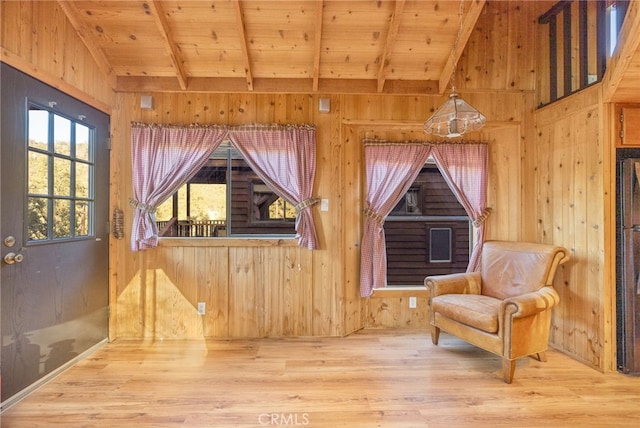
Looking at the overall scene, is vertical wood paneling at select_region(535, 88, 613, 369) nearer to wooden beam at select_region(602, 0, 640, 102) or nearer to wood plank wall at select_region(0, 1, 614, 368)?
wood plank wall at select_region(0, 1, 614, 368)

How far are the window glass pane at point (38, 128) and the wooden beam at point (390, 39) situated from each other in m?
2.84

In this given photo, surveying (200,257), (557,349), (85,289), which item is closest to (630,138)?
(557,349)

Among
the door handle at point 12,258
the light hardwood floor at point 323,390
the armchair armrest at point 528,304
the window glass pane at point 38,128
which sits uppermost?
the window glass pane at point 38,128

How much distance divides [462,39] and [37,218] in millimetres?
3747

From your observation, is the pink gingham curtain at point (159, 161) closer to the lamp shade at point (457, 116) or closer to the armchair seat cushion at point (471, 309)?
the lamp shade at point (457, 116)

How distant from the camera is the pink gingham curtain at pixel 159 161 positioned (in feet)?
10.3

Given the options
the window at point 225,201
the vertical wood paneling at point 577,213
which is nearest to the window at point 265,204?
the window at point 225,201

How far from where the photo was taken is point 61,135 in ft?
8.39

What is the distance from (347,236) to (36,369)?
2779 millimetres

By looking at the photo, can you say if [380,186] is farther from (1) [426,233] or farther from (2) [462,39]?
(2) [462,39]

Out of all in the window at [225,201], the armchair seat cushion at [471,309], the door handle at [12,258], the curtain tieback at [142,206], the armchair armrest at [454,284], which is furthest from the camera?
the window at [225,201]

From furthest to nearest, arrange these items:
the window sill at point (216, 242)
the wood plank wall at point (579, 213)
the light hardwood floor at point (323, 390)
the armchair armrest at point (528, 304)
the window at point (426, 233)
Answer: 1. the window at point (426, 233)
2. the window sill at point (216, 242)
3. the wood plank wall at point (579, 213)
4. the armchair armrest at point (528, 304)
5. the light hardwood floor at point (323, 390)

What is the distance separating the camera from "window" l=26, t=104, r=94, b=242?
2.29m

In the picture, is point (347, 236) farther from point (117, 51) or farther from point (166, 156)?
point (117, 51)
